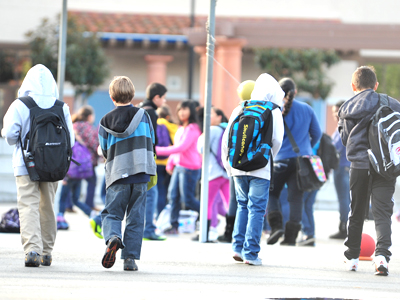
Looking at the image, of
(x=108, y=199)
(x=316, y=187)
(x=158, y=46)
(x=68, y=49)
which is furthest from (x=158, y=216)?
(x=158, y=46)

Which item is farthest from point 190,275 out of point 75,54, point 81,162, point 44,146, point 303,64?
point 303,64

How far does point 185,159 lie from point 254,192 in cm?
294

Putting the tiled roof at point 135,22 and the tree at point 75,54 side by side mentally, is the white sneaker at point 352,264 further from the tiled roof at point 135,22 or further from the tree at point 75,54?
the tiled roof at point 135,22

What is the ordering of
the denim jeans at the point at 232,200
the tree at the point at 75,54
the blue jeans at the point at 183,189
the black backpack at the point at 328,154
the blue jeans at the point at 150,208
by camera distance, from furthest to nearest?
the tree at the point at 75,54 → the blue jeans at the point at 183,189 → the black backpack at the point at 328,154 → the blue jeans at the point at 150,208 → the denim jeans at the point at 232,200

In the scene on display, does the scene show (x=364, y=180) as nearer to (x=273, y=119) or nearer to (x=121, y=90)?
(x=273, y=119)

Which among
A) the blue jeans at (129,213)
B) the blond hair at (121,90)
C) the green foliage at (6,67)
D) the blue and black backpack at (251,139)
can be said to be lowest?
the blue jeans at (129,213)

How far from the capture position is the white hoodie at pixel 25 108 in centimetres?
568

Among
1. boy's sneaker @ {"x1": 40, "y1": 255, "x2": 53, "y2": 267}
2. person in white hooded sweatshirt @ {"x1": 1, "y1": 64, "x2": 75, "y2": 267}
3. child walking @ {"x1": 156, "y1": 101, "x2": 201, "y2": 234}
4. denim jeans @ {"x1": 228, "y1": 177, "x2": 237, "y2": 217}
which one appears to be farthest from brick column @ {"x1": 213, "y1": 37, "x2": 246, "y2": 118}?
boy's sneaker @ {"x1": 40, "y1": 255, "x2": 53, "y2": 267}

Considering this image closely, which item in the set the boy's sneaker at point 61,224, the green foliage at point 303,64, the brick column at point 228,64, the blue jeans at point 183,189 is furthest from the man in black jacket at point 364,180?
the green foliage at point 303,64

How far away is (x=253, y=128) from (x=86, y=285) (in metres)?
1.98

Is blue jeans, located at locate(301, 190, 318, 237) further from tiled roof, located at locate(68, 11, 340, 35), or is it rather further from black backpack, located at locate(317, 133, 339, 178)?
tiled roof, located at locate(68, 11, 340, 35)

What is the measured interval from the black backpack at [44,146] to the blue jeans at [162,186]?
12.2 ft

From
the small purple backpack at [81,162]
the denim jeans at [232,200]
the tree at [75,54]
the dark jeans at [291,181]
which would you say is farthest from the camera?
the tree at [75,54]

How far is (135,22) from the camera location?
2381 cm
